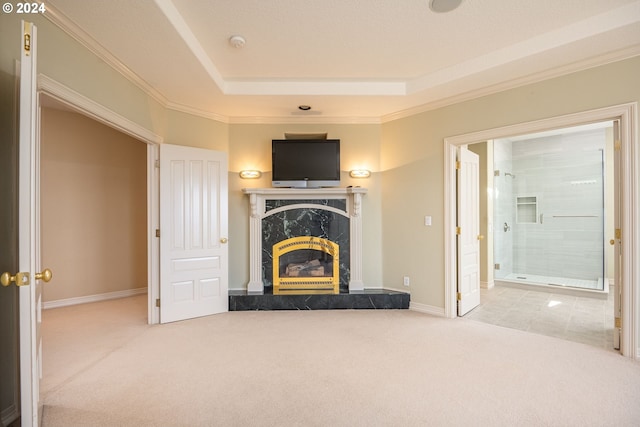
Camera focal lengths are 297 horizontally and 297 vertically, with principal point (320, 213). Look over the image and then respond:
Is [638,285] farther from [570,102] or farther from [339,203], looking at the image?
[339,203]

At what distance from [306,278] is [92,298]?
334 centimetres

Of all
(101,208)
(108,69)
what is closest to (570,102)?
(108,69)

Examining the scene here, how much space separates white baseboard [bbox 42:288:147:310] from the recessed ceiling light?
560cm

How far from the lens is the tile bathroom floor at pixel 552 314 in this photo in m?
3.21

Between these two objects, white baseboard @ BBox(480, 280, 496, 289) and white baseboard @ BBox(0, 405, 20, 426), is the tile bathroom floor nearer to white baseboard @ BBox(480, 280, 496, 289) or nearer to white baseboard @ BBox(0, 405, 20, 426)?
white baseboard @ BBox(480, 280, 496, 289)

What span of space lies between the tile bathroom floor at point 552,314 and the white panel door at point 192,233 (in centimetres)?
332

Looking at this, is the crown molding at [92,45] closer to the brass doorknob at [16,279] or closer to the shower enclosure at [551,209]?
the brass doorknob at [16,279]

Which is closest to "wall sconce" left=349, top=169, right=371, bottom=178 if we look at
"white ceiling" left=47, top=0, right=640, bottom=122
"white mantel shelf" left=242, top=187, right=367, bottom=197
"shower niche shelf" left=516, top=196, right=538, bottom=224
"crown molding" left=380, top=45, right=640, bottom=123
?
"white mantel shelf" left=242, top=187, right=367, bottom=197

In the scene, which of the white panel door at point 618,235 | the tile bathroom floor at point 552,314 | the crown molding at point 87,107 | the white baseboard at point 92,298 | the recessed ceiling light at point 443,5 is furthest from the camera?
the white baseboard at point 92,298

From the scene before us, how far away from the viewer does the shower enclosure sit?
17.5ft

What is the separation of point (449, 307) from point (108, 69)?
4.43m

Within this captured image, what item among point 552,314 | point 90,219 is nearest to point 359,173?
point 552,314

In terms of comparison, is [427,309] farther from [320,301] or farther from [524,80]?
[524,80]

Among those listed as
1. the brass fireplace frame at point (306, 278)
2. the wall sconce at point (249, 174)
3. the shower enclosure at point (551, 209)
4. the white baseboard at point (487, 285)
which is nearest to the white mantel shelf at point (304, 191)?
the wall sconce at point (249, 174)
